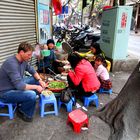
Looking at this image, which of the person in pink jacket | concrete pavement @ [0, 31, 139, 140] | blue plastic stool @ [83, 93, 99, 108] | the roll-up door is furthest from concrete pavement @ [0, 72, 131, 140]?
the roll-up door

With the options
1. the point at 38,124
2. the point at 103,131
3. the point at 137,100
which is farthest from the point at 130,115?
the point at 38,124

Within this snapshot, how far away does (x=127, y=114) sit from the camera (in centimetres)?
274

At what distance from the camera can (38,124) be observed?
2941 millimetres

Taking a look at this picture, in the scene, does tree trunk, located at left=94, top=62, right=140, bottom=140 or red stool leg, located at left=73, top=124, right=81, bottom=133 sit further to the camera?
red stool leg, located at left=73, top=124, right=81, bottom=133

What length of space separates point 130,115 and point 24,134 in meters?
1.66

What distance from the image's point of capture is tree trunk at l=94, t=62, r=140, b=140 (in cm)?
263

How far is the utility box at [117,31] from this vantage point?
17.6 feet

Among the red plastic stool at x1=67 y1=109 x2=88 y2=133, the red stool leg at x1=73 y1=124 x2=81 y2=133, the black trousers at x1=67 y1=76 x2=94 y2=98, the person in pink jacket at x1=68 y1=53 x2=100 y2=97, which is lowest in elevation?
the red stool leg at x1=73 y1=124 x2=81 y2=133

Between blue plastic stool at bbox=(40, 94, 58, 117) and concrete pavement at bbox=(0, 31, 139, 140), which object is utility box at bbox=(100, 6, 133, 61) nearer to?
concrete pavement at bbox=(0, 31, 139, 140)

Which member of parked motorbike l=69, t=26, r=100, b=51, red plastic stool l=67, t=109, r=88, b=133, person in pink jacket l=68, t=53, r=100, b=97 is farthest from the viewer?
parked motorbike l=69, t=26, r=100, b=51

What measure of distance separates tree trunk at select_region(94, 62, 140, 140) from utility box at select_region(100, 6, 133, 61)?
2896 mm

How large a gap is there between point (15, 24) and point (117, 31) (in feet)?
10.0

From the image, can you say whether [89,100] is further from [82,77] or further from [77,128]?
[77,128]

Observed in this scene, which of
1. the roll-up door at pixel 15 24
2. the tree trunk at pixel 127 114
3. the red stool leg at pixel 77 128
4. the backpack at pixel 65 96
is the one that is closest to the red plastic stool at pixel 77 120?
→ the red stool leg at pixel 77 128
